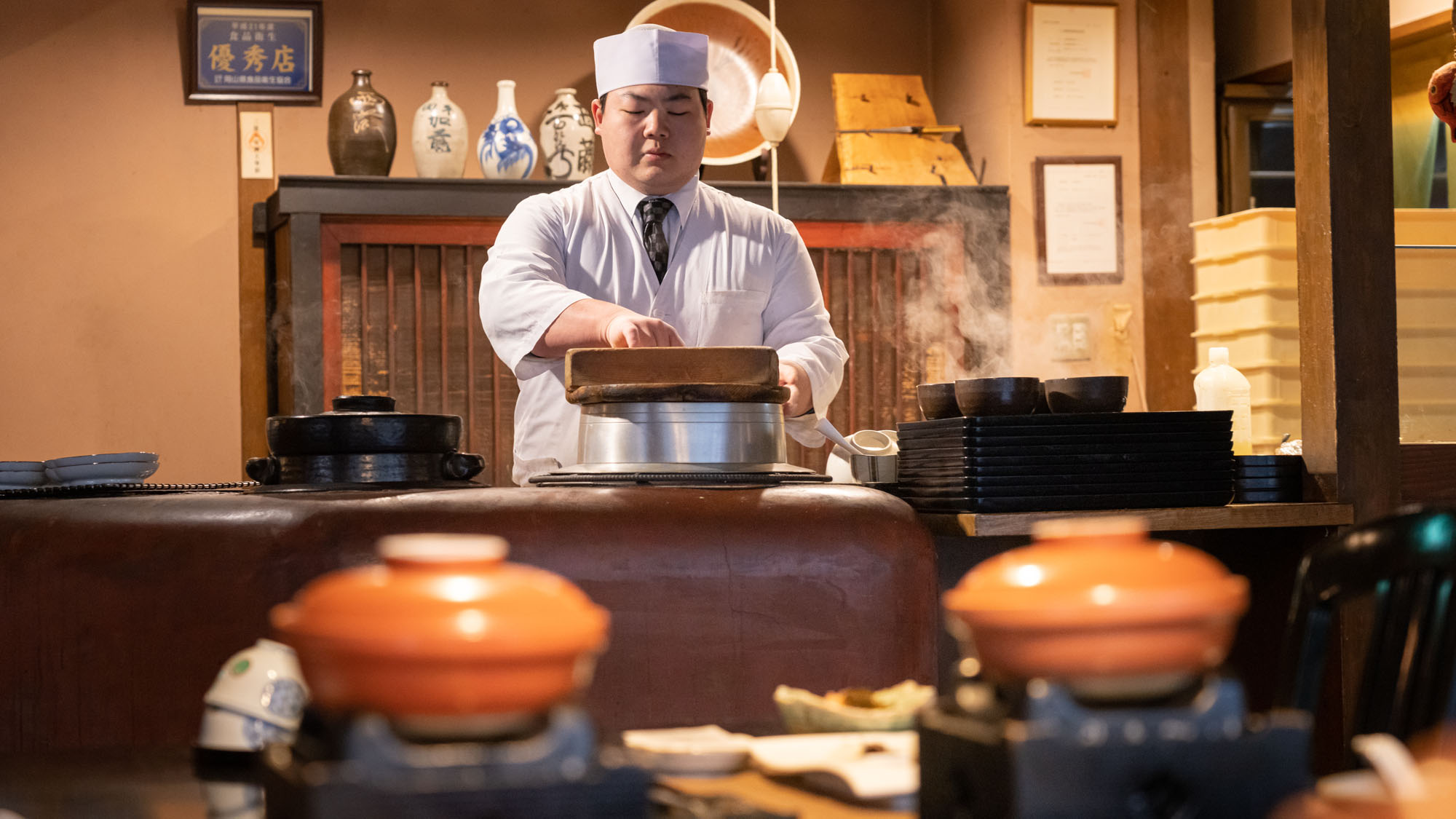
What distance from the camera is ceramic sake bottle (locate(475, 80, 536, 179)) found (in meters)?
4.21

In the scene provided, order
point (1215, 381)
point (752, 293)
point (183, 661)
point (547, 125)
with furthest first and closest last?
point (547, 125)
point (752, 293)
point (1215, 381)
point (183, 661)

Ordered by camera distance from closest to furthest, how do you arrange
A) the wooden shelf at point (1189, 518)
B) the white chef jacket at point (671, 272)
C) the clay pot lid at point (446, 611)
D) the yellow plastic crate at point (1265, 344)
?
the clay pot lid at point (446, 611) < the wooden shelf at point (1189, 518) < the white chef jacket at point (671, 272) < the yellow plastic crate at point (1265, 344)

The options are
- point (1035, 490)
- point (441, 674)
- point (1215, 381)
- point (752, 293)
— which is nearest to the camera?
point (441, 674)

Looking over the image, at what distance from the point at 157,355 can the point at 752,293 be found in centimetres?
250

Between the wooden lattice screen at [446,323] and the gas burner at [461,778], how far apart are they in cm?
360

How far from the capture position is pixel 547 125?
432 cm

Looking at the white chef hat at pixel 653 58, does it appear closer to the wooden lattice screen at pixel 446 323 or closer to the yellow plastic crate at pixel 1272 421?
the wooden lattice screen at pixel 446 323

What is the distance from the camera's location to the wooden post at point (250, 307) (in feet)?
14.8

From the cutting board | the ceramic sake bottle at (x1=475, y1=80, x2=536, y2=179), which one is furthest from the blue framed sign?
the cutting board

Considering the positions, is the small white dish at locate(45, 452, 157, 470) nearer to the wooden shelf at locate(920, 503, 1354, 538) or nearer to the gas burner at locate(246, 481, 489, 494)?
the gas burner at locate(246, 481, 489, 494)

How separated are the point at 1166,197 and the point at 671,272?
7.68ft

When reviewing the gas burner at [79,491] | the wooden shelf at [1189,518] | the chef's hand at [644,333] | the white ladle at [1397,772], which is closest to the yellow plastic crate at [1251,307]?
the wooden shelf at [1189,518]

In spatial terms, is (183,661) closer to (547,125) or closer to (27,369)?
(547,125)

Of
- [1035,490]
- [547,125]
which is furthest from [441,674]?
[547,125]
